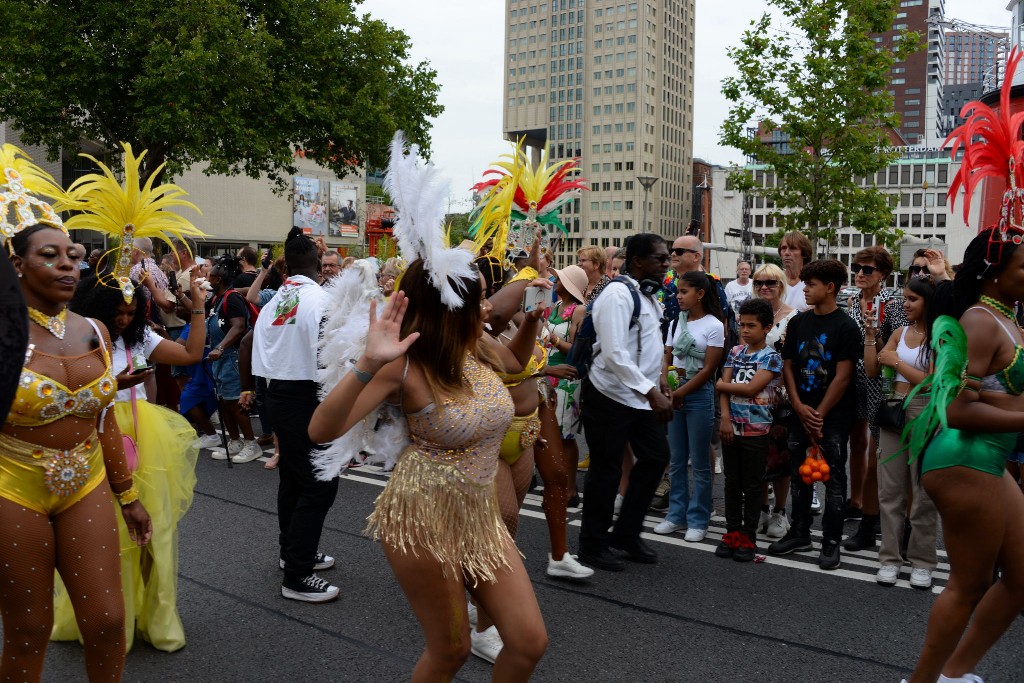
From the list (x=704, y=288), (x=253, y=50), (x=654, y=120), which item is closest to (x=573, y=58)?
(x=654, y=120)

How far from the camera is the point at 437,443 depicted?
2.86 m

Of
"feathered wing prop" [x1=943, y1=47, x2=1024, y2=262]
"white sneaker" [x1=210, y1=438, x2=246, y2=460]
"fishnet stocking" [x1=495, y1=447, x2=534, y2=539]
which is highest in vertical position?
"feathered wing prop" [x1=943, y1=47, x2=1024, y2=262]

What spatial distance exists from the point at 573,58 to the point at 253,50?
128200mm

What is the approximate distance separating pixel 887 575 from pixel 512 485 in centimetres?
255

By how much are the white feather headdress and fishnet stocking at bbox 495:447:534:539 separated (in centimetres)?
126

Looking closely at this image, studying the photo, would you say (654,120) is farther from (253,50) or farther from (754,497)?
Answer: (754,497)

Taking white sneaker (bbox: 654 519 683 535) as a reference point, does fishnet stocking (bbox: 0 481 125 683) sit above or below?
above

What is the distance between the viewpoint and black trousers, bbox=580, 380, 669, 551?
17.3 feet

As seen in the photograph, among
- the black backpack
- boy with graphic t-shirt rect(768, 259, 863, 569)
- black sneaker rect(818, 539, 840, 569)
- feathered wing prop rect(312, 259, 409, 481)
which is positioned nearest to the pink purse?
feathered wing prop rect(312, 259, 409, 481)

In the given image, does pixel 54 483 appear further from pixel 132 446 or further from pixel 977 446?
pixel 977 446

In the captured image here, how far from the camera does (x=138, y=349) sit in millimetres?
4406

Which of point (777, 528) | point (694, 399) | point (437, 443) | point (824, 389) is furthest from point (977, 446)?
point (777, 528)

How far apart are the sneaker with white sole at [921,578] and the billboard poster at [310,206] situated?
5462cm

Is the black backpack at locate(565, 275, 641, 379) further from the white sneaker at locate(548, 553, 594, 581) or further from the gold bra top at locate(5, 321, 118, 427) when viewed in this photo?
the gold bra top at locate(5, 321, 118, 427)
